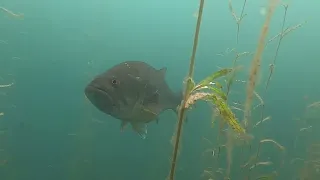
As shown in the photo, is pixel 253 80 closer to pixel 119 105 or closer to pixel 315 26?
pixel 119 105

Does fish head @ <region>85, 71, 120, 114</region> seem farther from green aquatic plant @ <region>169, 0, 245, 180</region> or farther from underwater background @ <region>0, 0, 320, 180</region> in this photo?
underwater background @ <region>0, 0, 320, 180</region>

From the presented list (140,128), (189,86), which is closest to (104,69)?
(140,128)

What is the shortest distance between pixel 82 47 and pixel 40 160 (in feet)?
13.6

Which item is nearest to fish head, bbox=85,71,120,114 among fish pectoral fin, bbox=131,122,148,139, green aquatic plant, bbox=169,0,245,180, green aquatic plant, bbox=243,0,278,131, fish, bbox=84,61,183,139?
fish, bbox=84,61,183,139

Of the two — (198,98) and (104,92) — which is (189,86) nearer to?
(198,98)

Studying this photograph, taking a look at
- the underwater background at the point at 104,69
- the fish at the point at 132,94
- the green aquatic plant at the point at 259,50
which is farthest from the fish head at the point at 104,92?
the underwater background at the point at 104,69

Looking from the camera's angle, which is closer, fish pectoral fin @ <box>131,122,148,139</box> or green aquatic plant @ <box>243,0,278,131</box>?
green aquatic plant @ <box>243,0,278,131</box>

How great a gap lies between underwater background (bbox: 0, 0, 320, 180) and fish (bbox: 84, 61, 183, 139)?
149 inches

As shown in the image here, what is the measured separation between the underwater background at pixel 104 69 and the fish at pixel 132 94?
3.80m

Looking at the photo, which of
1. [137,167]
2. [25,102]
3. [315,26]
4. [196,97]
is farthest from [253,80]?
[315,26]

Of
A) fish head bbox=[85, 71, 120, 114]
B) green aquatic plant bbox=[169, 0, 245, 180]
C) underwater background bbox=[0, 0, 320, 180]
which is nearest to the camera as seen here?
green aquatic plant bbox=[169, 0, 245, 180]

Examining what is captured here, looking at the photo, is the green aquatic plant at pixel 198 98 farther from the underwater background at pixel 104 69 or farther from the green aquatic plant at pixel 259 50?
the underwater background at pixel 104 69

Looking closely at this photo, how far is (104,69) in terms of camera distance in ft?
38.4

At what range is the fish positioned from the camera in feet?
10.0
